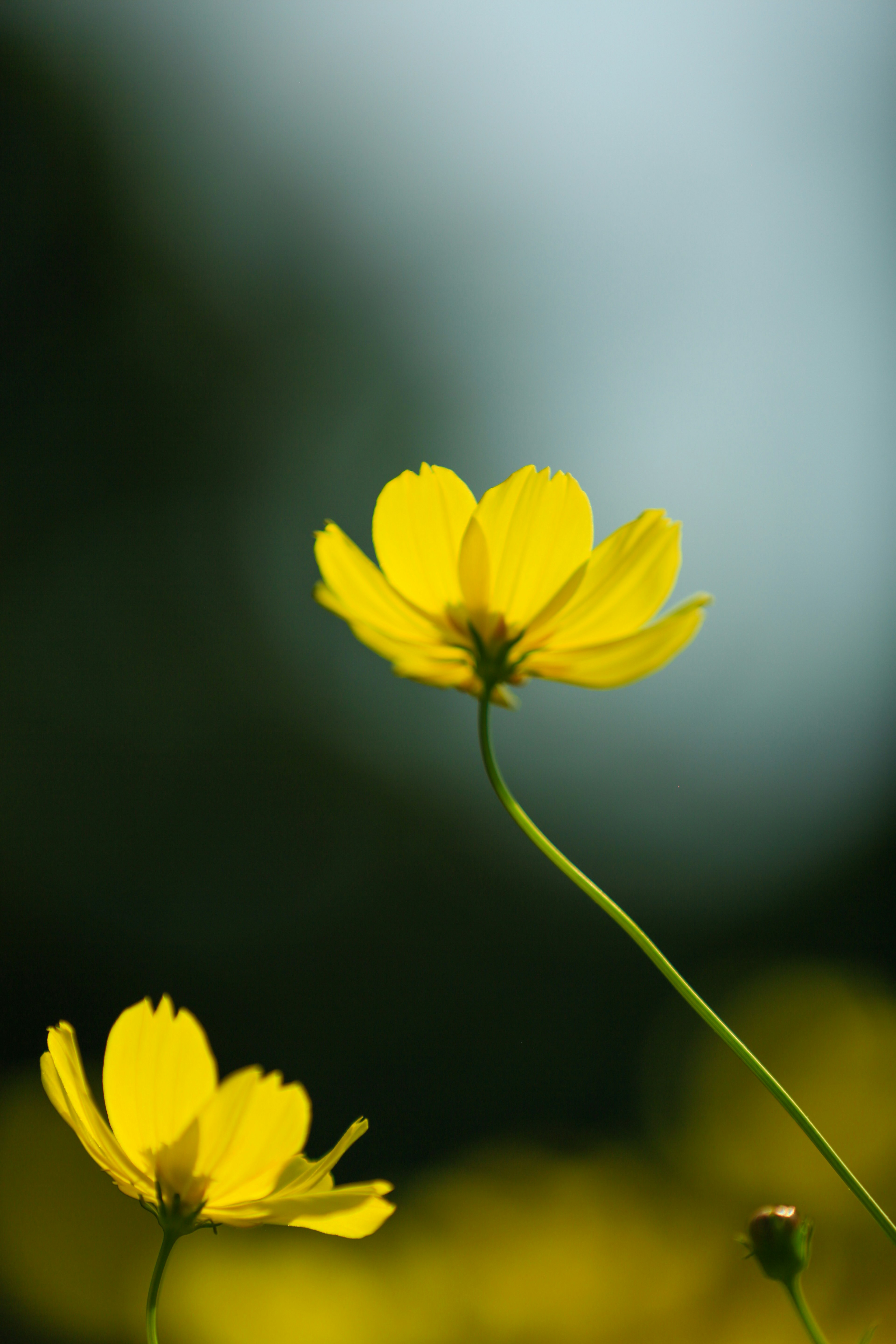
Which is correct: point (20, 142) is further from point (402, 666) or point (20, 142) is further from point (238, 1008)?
point (402, 666)

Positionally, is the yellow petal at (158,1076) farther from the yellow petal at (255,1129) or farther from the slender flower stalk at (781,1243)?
the slender flower stalk at (781,1243)

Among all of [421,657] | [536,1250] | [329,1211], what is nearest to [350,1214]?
[329,1211]

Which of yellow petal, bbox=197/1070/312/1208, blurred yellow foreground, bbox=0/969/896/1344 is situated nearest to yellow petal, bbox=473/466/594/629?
yellow petal, bbox=197/1070/312/1208

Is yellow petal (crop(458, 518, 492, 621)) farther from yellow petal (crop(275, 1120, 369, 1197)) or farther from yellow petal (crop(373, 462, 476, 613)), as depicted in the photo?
yellow petal (crop(275, 1120, 369, 1197))

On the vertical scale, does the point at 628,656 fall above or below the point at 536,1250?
above

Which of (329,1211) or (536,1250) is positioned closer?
(329,1211)

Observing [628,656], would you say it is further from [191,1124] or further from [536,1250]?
[536,1250]
